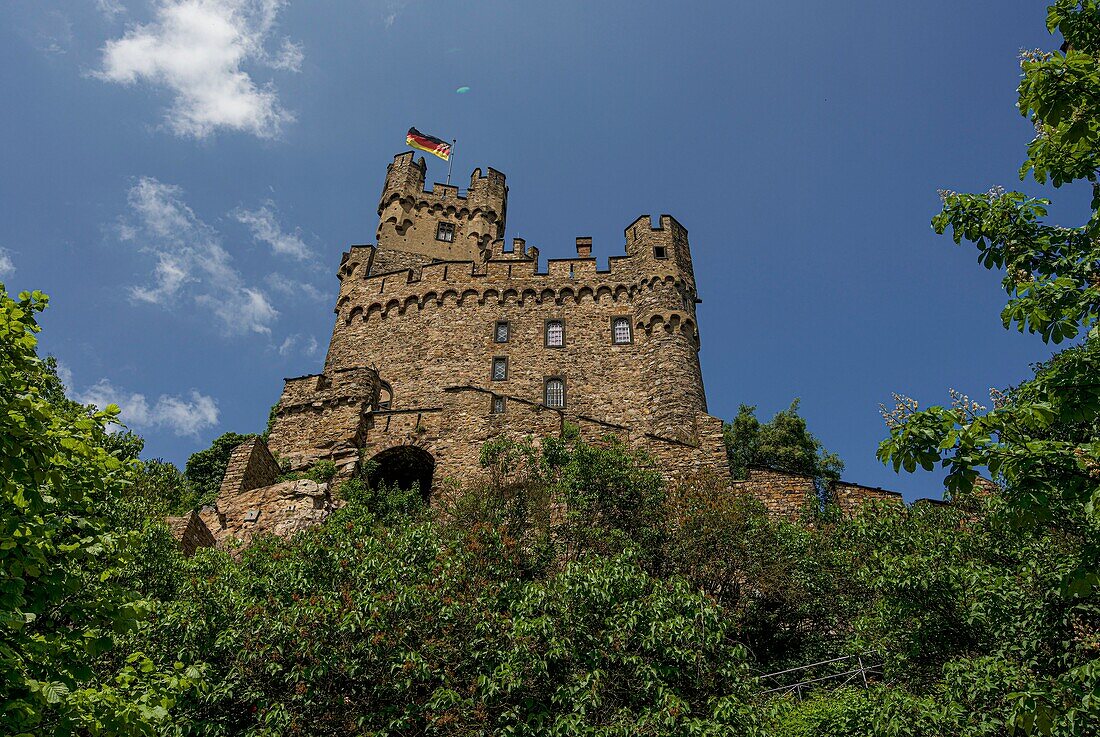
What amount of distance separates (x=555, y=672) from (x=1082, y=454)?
23.4ft

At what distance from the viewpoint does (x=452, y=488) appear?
20094 mm

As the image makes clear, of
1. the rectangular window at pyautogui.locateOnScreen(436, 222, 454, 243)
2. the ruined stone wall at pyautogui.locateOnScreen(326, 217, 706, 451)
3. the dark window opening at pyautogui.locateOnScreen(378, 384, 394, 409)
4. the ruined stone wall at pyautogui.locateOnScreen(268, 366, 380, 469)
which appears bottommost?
the ruined stone wall at pyautogui.locateOnScreen(268, 366, 380, 469)

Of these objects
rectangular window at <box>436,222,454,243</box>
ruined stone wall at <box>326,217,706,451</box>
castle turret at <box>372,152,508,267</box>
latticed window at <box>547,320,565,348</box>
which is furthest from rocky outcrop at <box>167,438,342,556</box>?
rectangular window at <box>436,222,454,243</box>

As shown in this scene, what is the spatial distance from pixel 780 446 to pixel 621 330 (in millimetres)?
8272

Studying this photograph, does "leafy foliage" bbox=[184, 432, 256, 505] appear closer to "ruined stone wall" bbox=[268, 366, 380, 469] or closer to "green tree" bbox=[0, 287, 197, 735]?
"ruined stone wall" bbox=[268, 366, 380, 469]

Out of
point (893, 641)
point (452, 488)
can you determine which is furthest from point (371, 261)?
point (893, 641)

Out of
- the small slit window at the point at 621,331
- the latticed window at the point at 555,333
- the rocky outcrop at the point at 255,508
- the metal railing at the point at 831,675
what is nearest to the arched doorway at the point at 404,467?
the rocky outcrop at the point at 255,508

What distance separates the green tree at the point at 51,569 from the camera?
6.57 meters

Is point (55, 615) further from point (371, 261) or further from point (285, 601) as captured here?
point (371, 261)

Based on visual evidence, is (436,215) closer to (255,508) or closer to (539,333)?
(539,333)

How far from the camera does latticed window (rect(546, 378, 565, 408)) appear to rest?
28.1m

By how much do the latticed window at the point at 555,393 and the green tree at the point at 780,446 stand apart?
24.4 ft

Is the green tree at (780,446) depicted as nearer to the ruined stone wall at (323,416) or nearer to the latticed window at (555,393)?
the latticed window at (555,393)

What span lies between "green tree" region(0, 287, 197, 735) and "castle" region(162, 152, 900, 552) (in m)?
10.6
